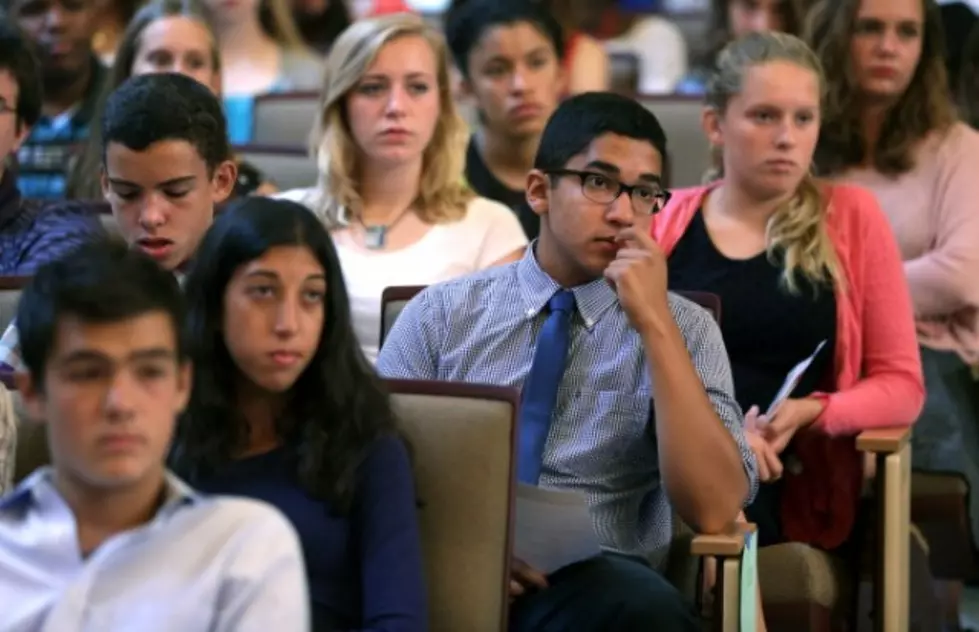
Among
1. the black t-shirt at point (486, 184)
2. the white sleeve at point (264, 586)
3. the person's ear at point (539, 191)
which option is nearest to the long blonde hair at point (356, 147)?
the black t-shirt at point (486, 184)

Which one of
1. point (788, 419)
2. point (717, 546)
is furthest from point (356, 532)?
point (788, 419)

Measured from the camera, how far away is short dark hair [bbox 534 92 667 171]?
Answer: 2461 mm

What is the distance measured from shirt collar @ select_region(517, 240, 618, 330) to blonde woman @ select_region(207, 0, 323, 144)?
7.25 feet

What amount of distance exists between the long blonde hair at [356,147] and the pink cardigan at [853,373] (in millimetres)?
479

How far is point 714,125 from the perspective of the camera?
10.1 ft

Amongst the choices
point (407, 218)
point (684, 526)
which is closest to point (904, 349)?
point (684, 526)

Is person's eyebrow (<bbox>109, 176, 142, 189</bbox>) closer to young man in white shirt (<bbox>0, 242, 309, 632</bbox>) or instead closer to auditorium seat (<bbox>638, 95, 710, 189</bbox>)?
young man in white shirt (<bbox>0, 242, 309, 632</bbox>)

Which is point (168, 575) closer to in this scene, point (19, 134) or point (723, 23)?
point (19, 134)

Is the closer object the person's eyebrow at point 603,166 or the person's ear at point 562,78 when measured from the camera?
the person's eyebrow at point 603,166

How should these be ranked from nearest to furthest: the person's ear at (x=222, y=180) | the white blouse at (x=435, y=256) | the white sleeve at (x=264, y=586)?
the white sleeve at (x=264, y=586)
the person's ear at (x=222, y=180)
the white blouse at (x=435, y=256)

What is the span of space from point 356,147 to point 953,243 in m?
1.15

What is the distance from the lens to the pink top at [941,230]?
3266 millimetres

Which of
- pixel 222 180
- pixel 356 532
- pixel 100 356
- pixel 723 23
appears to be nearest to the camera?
pixel 100 356

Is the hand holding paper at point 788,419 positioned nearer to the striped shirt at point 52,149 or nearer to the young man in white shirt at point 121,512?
the young man in white shirt at point 121,512
